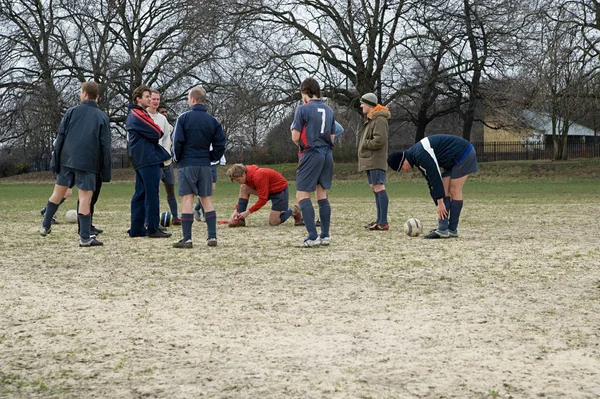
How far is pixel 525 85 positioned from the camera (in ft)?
104

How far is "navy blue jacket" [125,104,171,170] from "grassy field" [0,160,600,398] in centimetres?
127

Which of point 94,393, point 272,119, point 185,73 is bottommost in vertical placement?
point 94,393

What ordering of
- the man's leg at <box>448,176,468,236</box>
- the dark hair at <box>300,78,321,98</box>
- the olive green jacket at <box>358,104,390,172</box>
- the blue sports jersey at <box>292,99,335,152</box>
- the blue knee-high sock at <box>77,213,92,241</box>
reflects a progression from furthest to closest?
the olive green jacket at <box>358,104,390,172</box> < the man's leg at <box>448,176,468,236</box> < the blue knee-high sock at <box>77,213,92,241</box> < the dark hair at <box>300,78,321,98</box> < the blue sports jersey at <box>292,99,335,152</box>

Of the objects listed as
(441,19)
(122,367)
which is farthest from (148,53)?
(122,367)

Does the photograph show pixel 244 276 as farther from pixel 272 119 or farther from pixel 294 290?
pixel 272 119

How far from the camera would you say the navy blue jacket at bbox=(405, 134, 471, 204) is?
9.16 meters

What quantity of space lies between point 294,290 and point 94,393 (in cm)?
267

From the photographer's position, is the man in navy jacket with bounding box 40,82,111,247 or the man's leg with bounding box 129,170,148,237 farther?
the man's leg with bounding box 129,170,148,237

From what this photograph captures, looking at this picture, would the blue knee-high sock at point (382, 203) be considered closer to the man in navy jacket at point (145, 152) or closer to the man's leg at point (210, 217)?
the man's leg at point (210, 217)

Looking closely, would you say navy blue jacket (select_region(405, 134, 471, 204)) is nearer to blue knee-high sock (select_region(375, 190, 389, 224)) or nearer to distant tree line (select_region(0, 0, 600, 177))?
blue knee-high sock (select_region(375, 190, 389, 224))

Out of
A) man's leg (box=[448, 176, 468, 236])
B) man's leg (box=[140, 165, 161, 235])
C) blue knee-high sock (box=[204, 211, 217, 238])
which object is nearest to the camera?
blue knee-high sock (box=[204, 211, 217, 238])

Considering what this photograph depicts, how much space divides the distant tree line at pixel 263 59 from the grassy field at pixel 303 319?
2505 centimetres

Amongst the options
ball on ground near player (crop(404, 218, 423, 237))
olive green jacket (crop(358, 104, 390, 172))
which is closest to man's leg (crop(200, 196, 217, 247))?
ball on ground near player (crop(404, 218, 423, 237))

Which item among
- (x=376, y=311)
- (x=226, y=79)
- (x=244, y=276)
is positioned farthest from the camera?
(x=226, y=79)
